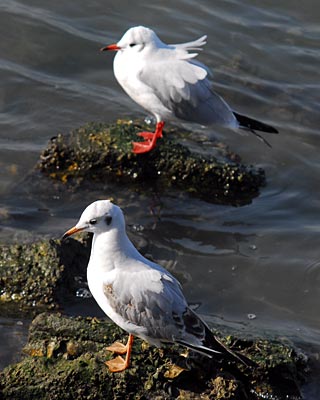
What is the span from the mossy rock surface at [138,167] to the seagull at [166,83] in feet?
0.61

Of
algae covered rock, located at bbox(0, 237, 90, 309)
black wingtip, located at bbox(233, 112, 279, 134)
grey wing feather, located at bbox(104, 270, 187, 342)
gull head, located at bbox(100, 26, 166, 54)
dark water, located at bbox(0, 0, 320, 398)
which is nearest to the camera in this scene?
grey wing feather, located at bbox(104, 270, 187, 342)

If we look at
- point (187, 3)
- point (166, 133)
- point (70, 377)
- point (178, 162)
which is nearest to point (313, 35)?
point (187, 3)

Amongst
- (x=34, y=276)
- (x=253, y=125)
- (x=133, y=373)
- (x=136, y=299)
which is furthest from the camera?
(x=253, y=125)

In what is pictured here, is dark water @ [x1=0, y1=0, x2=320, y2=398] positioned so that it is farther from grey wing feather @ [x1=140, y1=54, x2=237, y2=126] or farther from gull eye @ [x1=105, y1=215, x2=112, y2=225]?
gull eye @ [x1=105, y1=215, x2=112, y2=225]

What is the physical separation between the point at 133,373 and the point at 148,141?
145 inches

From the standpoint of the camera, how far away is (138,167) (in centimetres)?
788

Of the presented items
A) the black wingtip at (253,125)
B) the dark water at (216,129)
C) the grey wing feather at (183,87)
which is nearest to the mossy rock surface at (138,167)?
the dark water at (216,129)

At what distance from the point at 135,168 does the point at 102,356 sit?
3.22m

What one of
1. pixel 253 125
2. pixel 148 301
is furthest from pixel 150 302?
pixel 253 125

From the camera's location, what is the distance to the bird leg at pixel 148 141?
7775 millimetres

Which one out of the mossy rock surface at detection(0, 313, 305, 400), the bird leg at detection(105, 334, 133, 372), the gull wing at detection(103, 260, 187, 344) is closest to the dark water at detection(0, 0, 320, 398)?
the mossy rock surface at detection(0, 313, 305, 400)

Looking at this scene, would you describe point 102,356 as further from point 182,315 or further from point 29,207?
point 29,207

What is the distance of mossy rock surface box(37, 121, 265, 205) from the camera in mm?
7797

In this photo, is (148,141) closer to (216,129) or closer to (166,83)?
(166,83)
